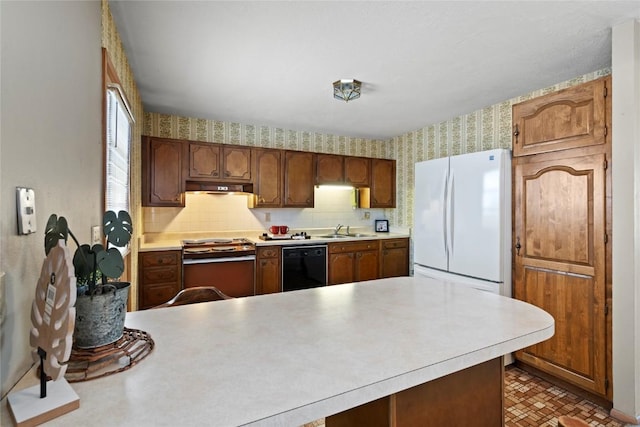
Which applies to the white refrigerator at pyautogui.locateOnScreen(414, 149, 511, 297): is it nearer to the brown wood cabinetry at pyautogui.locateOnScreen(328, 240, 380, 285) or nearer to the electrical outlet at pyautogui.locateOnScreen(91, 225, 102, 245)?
the brown wood cabinetry at pyautogui.locateOnScreen(328, 240, 380, 285)

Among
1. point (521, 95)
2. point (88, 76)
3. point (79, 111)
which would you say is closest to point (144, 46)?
point (88, 76)

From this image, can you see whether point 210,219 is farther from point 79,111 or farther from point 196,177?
point 79,111

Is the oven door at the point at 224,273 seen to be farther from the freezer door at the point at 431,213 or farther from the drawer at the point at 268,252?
the freezer door at the point at 431,213

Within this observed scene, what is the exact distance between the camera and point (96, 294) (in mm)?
816

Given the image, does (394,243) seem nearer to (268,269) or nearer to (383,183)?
(383,183)

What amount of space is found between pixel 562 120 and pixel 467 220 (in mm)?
1090

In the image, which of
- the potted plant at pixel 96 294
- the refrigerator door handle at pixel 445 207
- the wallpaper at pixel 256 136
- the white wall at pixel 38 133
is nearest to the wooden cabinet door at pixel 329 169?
the wallpaper at pixel 256 136

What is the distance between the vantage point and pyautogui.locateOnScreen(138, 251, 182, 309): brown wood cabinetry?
10.5ft

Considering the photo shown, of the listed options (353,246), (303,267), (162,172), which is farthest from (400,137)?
(162,172)

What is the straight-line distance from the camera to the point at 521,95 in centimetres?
320

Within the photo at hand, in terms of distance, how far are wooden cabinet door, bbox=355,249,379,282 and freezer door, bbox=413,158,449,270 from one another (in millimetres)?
879

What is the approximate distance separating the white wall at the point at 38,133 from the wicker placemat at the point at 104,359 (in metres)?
0.12

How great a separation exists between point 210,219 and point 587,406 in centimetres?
405

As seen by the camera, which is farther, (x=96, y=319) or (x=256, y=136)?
(x=256, y=136)
